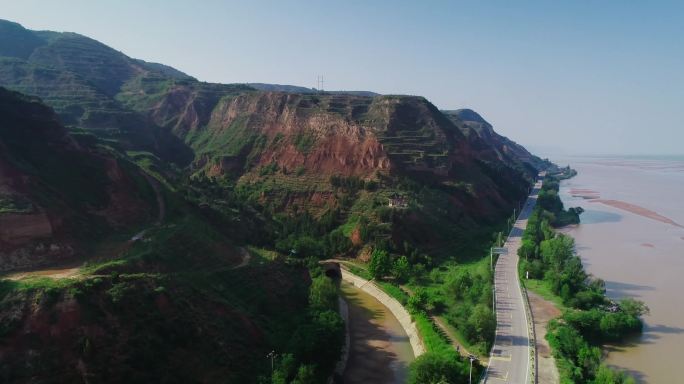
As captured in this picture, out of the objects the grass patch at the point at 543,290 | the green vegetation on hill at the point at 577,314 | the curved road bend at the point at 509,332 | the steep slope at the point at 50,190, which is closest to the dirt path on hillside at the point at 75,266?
the steep slope at the point at 50,190

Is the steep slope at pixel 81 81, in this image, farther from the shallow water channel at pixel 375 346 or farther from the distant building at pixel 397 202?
the shallow water channel at pixel 375 346

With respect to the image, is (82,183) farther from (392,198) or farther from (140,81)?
(140,81)

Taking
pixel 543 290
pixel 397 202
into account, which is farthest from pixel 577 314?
pixel 397 202

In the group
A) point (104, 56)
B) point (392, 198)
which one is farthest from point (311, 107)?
point (104, 56)

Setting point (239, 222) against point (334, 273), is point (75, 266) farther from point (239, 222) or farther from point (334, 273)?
point (334, 273)

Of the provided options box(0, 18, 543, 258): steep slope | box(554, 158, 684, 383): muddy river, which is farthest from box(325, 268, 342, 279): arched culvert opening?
box(554, 158, 684, 383): muddy river

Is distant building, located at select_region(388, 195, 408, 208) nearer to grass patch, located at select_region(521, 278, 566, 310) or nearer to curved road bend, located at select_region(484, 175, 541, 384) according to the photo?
curved road bend, located at select_region(484, 175, 541, 384)

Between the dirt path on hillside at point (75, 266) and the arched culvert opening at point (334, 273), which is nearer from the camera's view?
the dirt path on hillside at point (75, 266)
